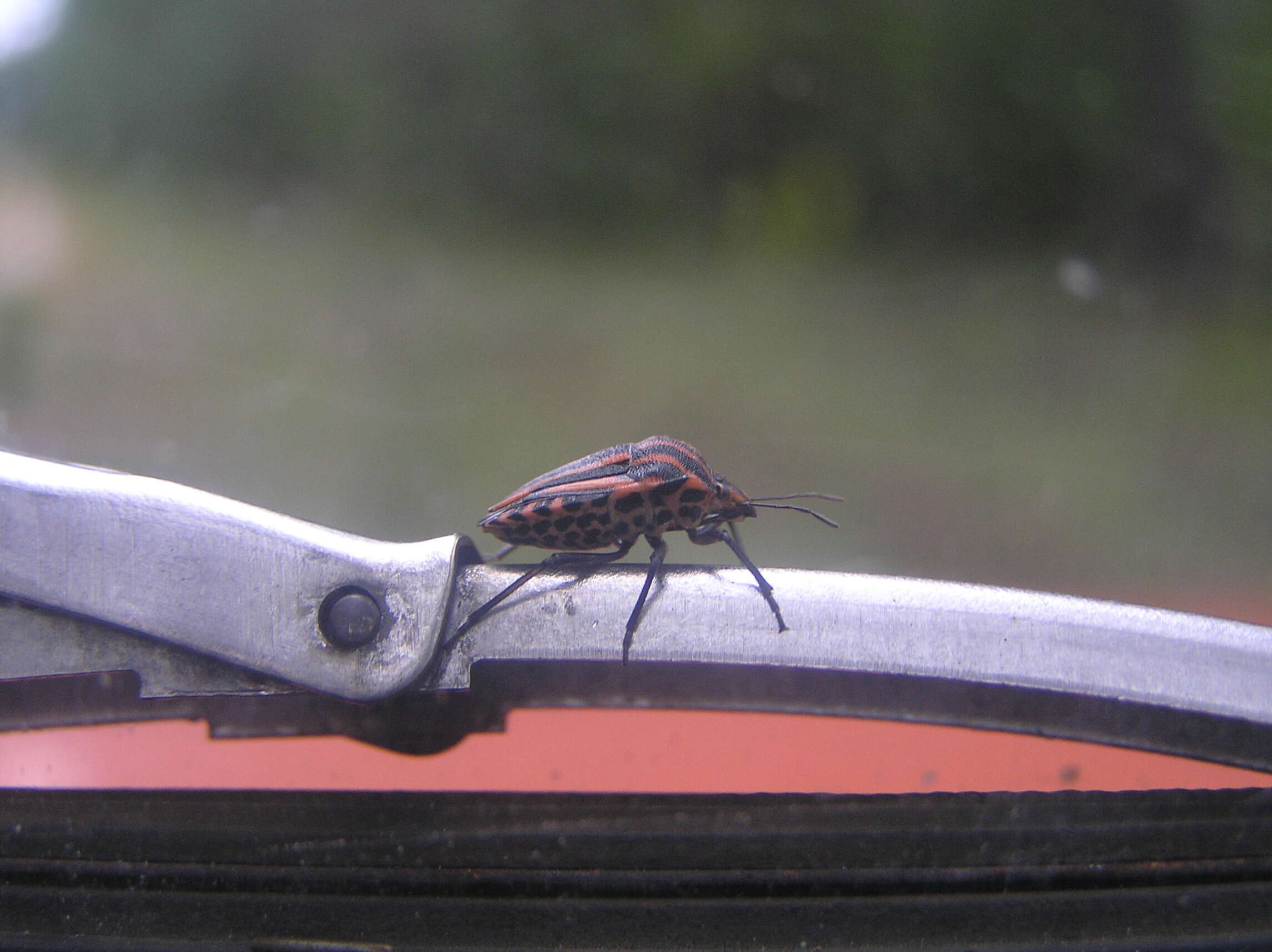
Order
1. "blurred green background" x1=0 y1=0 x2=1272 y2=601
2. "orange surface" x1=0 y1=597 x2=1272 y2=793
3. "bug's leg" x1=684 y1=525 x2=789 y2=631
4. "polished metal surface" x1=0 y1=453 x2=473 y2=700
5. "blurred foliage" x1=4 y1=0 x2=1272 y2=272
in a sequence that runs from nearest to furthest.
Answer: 1. "polished metal surface" x1=0 y1=453 x2=473 y2=700
2. "orange surface" x1=0 y1=597 x2=1272 y2=793
3. "bug's leg" x1=684 y1=525 x2=789 y2=631
4. "blurred green background" x1=0 y1=0 x2=1272 y2=601
5. "blurred foliage" x1=4 y1=0 x2=1272 y2=272

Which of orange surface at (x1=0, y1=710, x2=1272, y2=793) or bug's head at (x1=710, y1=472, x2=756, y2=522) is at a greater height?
bug's head at (x1=710, y1=472, x2=756, y2=522)

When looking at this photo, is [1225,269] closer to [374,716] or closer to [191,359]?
[191,359]

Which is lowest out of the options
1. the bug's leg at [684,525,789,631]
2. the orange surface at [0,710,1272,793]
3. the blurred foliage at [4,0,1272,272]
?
the orange surface at [0,710,1272,793]

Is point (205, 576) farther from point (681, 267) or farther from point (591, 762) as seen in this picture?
point (681, 267)

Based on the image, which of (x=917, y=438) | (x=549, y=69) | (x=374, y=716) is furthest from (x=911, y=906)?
(x=549, y=69)

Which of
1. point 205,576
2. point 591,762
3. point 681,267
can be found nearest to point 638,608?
A: point 205,576

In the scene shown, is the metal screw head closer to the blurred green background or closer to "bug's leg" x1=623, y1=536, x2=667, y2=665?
"bug's leg" x1=623, y1=536, x2=667, y2=665

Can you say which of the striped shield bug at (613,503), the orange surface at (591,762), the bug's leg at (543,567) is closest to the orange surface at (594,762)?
the orange surface at (591,762)

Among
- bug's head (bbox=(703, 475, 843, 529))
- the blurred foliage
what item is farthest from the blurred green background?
bug's head (bbox=(703, 475, 843, 529))
